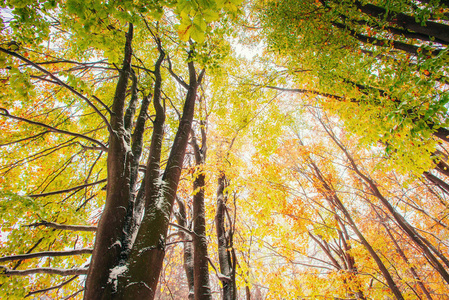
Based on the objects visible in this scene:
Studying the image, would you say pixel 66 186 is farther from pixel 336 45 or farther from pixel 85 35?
pixel 336 45

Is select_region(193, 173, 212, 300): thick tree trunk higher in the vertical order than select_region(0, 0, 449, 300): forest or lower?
lower

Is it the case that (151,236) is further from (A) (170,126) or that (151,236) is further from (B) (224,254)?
(A) (170,126)

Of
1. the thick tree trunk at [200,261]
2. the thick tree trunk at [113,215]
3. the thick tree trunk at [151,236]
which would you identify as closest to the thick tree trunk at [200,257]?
the thick tree trunk at [200,261]

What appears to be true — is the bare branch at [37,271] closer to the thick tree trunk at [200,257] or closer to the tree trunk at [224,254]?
the thick tree trunk at [200,257]

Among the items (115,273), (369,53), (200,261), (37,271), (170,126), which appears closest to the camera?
(115,273)

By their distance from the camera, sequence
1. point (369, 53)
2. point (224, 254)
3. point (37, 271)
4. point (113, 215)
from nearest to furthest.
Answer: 1. point (37, 271)
2. point (113, 215)
3. point (224, 254)
4. point (369, 53)

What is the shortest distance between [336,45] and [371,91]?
1.28m

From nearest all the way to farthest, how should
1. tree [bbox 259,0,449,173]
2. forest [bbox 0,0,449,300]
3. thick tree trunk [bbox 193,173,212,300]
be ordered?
forest [bbox 0,0,449,300], thick tree trunk [bbox 193,173,212,300], tree [bbox 259,0,449,173]

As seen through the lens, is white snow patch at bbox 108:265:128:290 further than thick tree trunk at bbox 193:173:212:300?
No

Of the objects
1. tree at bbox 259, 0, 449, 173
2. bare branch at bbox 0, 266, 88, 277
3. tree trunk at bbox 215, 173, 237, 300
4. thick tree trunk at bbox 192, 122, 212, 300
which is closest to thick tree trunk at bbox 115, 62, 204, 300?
bare branch at bbox 0, 266, 88, 277

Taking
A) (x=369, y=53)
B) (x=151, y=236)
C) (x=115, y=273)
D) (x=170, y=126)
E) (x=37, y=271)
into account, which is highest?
(x=369, y=53)

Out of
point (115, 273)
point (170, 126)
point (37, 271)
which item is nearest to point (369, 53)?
point (170, 126)

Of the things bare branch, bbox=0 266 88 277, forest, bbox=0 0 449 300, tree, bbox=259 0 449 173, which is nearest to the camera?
bare branch, bbox=0 266 88 277

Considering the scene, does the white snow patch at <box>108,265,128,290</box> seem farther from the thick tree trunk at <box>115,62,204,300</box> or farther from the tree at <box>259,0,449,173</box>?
the tree at <box>259,0,449,173</box>
